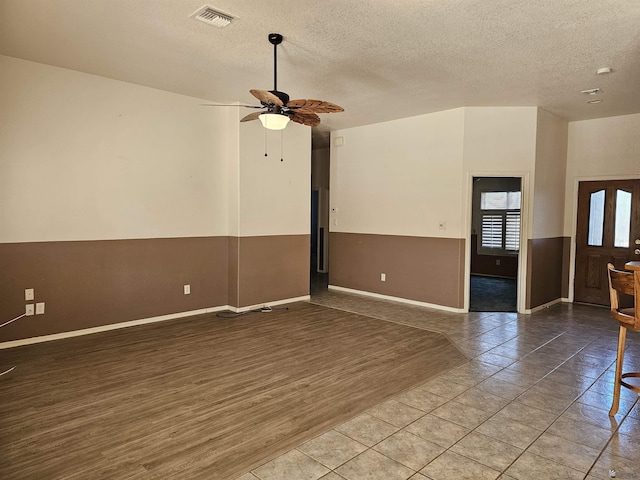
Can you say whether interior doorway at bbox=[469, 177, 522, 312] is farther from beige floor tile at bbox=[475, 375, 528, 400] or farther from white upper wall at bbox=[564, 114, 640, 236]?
beige floor tile at bbox=[475, 375, 528, 400]

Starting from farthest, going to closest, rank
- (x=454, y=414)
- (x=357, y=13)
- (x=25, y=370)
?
(x=25, y=370), (x=357, y=13), (x=454, y=414)

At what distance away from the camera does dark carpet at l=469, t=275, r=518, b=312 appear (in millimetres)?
6145

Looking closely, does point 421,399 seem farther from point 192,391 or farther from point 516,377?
point 192,391

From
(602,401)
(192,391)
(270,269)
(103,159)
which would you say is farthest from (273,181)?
(602,401)

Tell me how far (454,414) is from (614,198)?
5.25 meters

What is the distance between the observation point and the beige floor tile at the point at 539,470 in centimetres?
213

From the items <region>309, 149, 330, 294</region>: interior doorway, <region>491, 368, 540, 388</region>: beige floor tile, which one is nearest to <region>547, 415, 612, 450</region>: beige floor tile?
<region>491, 368, 540, 388</region>: beige floor tile

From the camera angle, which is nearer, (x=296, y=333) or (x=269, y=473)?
(x=269, y=473)

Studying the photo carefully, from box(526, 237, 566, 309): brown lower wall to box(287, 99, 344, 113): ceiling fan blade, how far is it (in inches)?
152

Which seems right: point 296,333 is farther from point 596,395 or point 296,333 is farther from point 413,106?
point 413,106

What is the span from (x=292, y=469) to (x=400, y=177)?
16.5 feet

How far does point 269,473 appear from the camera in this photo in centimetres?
214

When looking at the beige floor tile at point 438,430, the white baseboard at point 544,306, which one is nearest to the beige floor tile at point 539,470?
the beige floor tile at point 438,430

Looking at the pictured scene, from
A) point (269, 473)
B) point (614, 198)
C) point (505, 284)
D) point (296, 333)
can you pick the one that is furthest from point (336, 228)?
point (269, 473)
